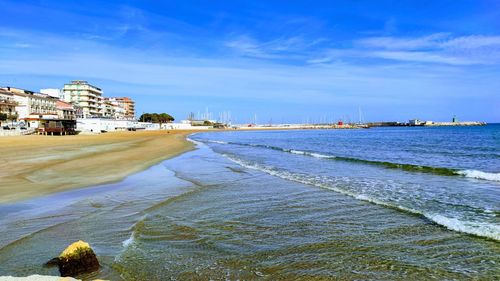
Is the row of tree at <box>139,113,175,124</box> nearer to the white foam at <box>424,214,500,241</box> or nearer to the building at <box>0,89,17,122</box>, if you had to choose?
the building at <box>0,89,17,122</box>

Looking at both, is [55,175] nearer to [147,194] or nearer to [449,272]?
[147,194]

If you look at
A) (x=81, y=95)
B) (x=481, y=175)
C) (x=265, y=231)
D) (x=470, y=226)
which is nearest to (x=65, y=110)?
(x=81, y=95)

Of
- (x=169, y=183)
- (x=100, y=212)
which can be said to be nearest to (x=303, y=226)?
(x=100, y=212)

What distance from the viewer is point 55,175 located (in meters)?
17.3

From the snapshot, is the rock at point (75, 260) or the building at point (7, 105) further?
the building at point (7, 105)

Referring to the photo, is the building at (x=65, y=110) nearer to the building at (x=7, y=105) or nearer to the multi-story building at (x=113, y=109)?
the building at (x=7, y=105)

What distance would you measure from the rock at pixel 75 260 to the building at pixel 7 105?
97.5 metres

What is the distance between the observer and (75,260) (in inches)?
216

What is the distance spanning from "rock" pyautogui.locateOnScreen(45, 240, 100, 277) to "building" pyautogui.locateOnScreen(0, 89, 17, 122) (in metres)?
97.5

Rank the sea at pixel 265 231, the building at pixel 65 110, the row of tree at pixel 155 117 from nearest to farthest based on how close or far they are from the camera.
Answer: the sea at pixel 265 231, the building at pixel 65 110, the row of tree at pixel 155 117

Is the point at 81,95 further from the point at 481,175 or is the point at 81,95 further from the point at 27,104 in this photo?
the point at 481,175

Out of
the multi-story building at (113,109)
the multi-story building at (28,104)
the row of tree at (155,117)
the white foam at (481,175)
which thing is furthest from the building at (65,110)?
the white foam at (481,175)

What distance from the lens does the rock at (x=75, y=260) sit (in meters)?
5.42

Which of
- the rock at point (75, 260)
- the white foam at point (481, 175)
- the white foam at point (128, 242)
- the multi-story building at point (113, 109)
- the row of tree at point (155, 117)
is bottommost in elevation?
the white foam at point (481, 175)
